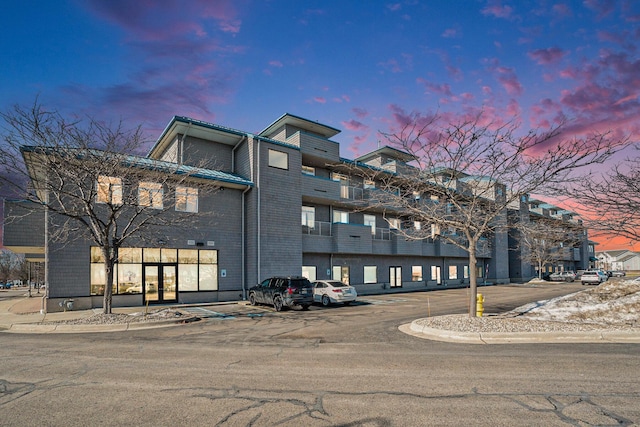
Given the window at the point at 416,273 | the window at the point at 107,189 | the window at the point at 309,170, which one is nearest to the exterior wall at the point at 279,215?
the window at the point at 309,170

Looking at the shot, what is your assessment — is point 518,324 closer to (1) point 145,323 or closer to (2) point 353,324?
(2) point 353,324

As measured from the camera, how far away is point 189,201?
76.9 feet

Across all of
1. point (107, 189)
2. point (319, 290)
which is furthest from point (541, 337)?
point (107, 189)

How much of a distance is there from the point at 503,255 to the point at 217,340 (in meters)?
49.3

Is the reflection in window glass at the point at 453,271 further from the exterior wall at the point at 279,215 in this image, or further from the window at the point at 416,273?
the exterior wall at the point at 279,215

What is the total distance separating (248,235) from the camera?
25.4 meters

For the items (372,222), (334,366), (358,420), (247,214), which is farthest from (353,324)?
(372,222)

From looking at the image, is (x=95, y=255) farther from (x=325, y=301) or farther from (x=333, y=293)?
(x=333, y=293)

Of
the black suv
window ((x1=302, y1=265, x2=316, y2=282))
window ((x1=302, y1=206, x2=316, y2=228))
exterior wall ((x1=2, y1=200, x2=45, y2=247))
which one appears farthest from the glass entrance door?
window ((x1=302, y1=206, x2=316, y2=228))

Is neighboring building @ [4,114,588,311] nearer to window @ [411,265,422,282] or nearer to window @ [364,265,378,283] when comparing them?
window @ [364,265,378,283]

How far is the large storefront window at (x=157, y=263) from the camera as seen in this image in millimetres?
20312

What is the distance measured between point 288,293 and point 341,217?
46.7ft

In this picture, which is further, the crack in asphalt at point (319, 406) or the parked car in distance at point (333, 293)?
the parked car in distance at point (333, 293)

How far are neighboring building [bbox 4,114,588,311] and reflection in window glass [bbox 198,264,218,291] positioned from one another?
0.20ft
